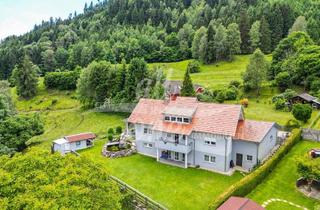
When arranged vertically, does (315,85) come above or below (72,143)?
above

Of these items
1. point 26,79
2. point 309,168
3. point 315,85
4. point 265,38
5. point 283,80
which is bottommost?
point 309,168

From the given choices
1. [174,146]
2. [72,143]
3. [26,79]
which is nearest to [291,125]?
[174,146]

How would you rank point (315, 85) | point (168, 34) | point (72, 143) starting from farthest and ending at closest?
point (168, 34) → point (315, 85) → point (72, 143)

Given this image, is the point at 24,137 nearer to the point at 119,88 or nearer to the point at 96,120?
the point at 96,120

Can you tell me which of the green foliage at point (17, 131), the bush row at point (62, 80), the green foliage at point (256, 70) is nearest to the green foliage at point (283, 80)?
the green foliage at point (256, 70)

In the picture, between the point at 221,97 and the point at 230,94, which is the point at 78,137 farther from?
the point at 230,94

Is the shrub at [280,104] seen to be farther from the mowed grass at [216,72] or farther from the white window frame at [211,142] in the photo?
the white window frame at [211,142]
